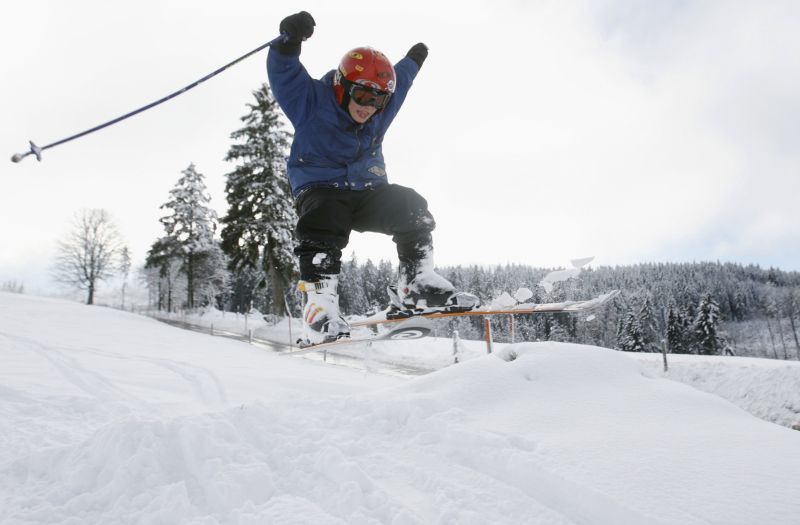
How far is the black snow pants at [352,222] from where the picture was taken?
3330mm

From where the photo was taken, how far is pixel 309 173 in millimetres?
3371

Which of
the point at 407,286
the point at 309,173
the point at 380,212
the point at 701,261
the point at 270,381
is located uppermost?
the point at 701,261

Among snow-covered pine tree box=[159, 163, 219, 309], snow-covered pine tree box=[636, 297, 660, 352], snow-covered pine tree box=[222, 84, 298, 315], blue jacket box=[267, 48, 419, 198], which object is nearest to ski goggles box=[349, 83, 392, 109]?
blue jacket box=[267, 48, 419, 198]

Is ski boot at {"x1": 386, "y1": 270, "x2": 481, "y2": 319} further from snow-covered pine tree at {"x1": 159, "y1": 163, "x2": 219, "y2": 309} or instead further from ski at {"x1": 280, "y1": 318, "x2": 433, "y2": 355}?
snow-covered pine tree at {"x1": 159, "y1": 163, "x2": 219, "y2": 309}

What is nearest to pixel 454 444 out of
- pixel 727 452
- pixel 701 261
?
pixel 727 452

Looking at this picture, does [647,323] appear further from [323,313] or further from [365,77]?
[365,77]

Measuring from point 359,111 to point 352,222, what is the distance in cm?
88

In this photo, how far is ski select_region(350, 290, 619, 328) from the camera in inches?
144

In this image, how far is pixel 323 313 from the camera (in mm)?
3389

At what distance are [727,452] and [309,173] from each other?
340cm

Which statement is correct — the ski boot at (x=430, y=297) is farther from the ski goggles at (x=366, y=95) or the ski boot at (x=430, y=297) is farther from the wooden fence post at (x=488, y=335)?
the wooden fence post at (x=488, y=335)

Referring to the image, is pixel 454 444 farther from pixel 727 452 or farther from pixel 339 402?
pixel 727 452

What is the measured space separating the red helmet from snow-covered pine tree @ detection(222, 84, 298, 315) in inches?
704

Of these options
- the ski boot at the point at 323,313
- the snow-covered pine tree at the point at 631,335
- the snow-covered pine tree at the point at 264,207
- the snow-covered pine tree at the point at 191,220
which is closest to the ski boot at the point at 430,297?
the ski boot at the point at 323,313
